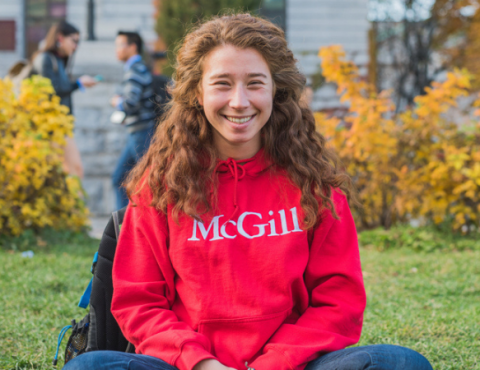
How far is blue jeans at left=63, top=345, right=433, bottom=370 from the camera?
5.02ft

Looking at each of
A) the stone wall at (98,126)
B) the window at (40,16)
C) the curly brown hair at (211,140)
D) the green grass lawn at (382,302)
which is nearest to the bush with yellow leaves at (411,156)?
the green grass lawn at (382,302)

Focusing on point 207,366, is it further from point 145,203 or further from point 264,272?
point 145,203

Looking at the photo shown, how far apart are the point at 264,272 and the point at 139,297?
43cm

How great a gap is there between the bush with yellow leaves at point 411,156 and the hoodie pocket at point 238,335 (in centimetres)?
380

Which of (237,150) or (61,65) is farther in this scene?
(61,65)

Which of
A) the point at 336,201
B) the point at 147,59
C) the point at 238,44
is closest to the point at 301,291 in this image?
the point at 336,201

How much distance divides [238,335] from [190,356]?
189 mm

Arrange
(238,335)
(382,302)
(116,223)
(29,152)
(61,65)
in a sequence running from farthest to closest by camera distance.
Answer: (61,65)
(29,152)
(382,302)
(116,223)
(238,335)

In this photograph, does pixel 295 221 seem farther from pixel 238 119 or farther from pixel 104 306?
pixel 104 306

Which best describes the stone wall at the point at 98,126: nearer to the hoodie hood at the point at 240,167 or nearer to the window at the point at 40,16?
the window at the point at 40,16

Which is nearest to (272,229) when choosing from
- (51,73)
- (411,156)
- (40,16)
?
(411,156)

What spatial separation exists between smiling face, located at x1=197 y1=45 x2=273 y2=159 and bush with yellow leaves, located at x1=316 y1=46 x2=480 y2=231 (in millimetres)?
3599

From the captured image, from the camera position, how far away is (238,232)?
1.82m

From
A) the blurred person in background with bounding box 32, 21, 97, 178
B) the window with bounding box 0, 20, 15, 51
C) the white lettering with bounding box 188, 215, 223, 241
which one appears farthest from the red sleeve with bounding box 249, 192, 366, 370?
the window with bounding box 0, 20, 15, 51
